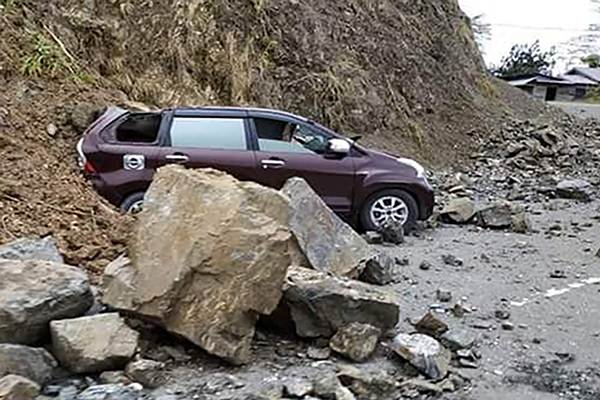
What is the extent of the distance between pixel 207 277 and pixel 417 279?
319 centimetres

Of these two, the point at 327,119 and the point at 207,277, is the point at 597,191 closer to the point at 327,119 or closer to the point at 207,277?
the point at 327,119

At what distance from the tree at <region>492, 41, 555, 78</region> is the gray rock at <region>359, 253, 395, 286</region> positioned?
52.9 m

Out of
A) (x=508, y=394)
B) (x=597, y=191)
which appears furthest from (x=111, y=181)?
(x=597, y=191)

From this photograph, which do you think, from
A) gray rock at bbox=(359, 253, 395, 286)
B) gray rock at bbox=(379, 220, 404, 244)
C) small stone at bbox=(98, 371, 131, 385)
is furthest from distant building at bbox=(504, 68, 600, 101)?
small stone at bbox=(98, 371, 131, 385)

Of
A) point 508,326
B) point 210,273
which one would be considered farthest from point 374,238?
point 210,273

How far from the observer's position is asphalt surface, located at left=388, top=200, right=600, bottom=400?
203 inches

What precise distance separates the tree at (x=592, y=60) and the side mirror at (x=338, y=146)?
60038 millimetres

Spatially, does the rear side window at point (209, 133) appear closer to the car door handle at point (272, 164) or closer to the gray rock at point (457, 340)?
the car door handle at point (272, 164)

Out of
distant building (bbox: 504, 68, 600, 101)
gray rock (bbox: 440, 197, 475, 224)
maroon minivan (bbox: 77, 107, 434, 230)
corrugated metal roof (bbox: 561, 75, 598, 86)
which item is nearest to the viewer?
maroon minivan (bbox: 77, 107, 434, 230)

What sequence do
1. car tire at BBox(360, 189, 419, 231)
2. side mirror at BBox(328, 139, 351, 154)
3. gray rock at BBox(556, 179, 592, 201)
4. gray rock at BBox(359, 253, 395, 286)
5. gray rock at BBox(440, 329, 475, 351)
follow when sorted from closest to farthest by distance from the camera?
gray rock at BBox(440, 329, 475, 351) < gray rock at BBox(359, 253, 395, 286) < side mirror at BBox(328, 139, 351, 154) < car tire at BBox(360, 189, 419, 231) < gray rock at BBox(556, 179, 592, 201)

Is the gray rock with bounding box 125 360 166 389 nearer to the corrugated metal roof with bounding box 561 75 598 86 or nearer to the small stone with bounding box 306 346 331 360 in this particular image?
the small stone with bounding box 306 346 331 360

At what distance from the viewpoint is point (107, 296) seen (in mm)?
5195

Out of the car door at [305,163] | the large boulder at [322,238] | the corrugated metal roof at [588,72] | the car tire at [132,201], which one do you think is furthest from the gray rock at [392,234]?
the corrugated metal roof at [588,72]

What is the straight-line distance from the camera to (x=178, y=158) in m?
8.80
